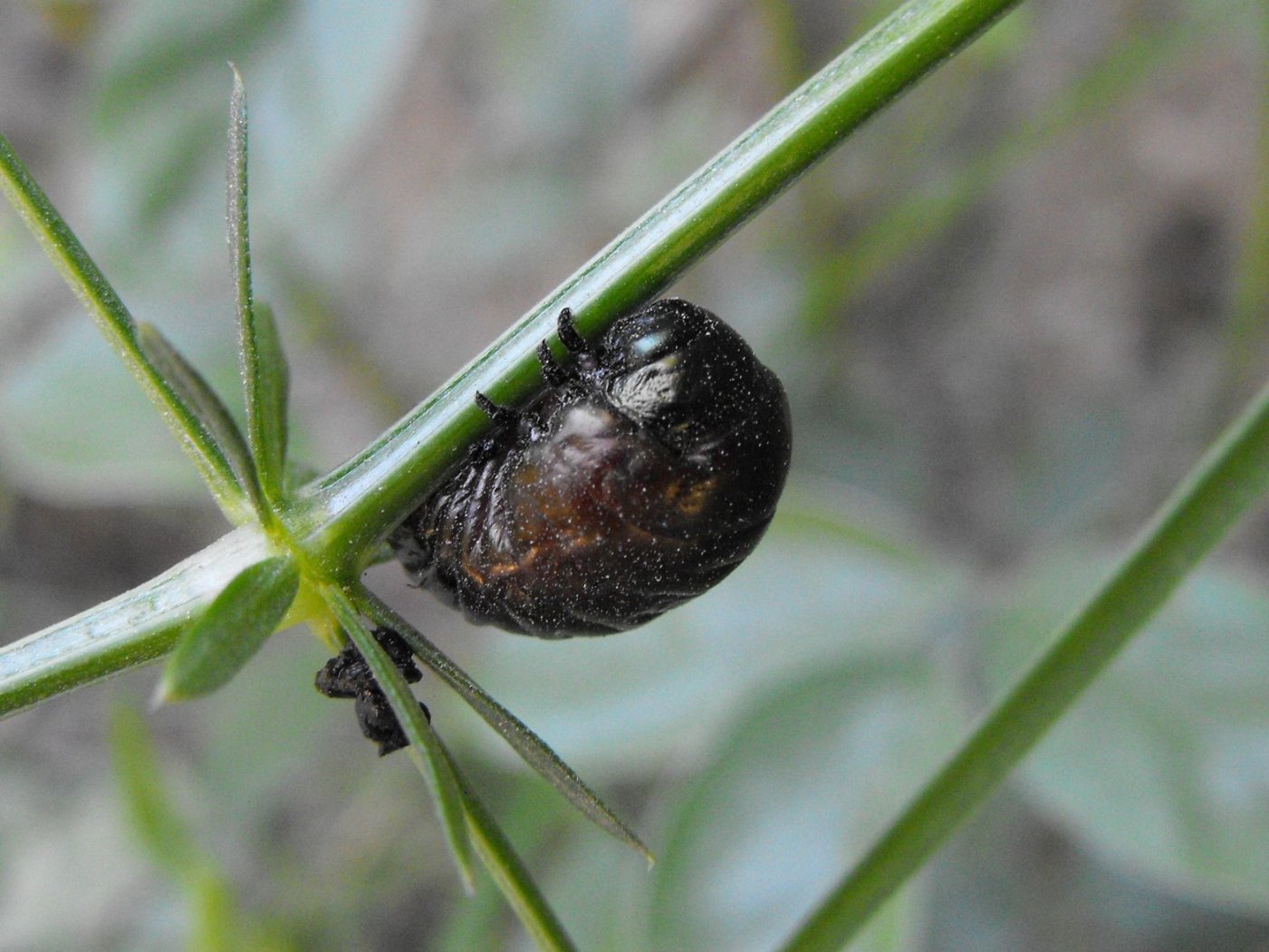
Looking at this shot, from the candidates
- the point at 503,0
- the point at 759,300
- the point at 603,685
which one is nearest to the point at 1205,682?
the point at 603,685

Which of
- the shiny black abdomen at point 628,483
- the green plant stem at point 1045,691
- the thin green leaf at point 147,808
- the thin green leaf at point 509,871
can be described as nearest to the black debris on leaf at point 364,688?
the shiny black abdomen at point 628,483

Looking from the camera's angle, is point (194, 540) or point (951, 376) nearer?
point (951, 376)

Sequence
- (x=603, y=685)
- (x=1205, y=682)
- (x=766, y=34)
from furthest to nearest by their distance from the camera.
Answer: (x=766, y=34)
(x=603, y=685)
(x=1205, y=682)

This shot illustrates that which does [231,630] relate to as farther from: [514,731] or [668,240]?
[668,240]

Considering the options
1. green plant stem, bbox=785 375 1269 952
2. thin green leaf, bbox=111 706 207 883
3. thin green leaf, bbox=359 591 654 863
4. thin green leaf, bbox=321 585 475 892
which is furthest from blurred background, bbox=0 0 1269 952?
thin green leaf, bbox=321 585 475 892

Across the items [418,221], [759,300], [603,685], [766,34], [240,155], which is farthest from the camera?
[418,221]

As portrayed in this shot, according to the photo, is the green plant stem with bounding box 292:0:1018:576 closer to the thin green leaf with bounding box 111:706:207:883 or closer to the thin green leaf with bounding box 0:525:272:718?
the thin green leaf with bounding box 0:525:272:718

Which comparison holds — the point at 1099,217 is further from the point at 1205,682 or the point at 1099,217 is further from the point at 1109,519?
the point at 1205,682

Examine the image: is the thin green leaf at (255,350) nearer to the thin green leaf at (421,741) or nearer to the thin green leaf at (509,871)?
the thin green leaf at (421,741)
